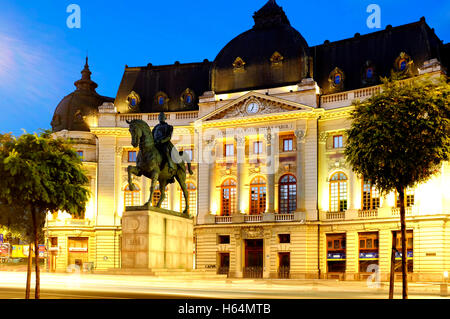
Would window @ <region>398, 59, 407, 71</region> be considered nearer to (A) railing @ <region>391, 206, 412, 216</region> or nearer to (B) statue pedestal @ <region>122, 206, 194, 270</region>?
(A) railing @ <region>391, 206, 412, 216</region>

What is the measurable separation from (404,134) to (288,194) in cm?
3897

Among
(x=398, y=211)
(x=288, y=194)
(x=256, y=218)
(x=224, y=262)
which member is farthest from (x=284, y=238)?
(x=398, y=211)

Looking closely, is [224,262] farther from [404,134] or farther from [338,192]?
[404,134]

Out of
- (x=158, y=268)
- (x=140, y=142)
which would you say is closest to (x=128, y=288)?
(x=158, y=268)

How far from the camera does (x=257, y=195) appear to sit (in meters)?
74.4

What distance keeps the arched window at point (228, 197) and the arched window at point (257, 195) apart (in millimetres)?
2108

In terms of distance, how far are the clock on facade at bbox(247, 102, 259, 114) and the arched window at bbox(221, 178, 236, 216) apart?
8002mm

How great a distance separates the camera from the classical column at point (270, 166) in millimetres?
72250

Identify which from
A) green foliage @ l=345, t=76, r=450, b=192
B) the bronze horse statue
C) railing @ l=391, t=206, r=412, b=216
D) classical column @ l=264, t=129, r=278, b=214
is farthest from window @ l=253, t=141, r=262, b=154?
green foliage @ l=345, t=76, r=450, b=192

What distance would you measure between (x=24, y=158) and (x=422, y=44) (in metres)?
47.0

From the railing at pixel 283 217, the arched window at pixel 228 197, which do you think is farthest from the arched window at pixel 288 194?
the arched window at pixel 228 197

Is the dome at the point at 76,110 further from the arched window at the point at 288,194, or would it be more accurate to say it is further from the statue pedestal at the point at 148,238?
the statue pedestal at the point at 148,238

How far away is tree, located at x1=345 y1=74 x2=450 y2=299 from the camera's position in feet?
111

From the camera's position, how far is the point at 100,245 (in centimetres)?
7838
